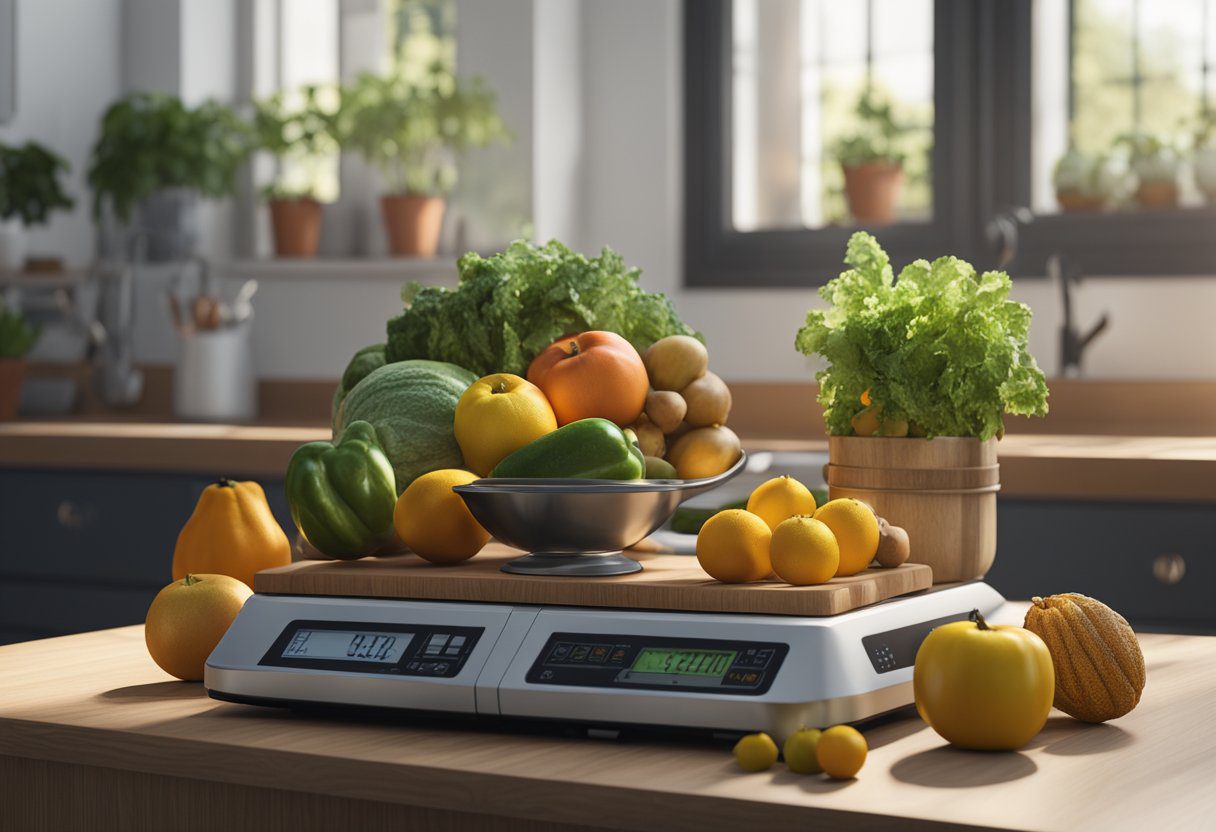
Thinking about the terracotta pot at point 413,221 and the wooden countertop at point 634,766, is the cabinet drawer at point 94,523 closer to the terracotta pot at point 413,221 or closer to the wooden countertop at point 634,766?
the terracotta pot at point 413,221

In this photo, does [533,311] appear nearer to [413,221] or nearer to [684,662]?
[684,662]

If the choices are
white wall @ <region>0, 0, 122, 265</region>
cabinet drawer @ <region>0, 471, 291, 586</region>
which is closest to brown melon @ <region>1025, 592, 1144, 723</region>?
cabinet drawer @ <region>0, 471, 291, 586</region>

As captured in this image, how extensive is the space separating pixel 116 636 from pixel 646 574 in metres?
0.54

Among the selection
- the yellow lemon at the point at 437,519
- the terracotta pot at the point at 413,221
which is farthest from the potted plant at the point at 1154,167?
the yellow lemon at the point at 437,519

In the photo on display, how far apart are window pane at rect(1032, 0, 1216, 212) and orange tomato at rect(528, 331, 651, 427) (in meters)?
2.18

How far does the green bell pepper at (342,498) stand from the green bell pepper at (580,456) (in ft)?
0.31

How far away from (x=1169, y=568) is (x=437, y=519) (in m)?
1.54

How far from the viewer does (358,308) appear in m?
3.67

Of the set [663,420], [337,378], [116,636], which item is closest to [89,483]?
[337,378]

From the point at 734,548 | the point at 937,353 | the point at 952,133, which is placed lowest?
the point at 734,548

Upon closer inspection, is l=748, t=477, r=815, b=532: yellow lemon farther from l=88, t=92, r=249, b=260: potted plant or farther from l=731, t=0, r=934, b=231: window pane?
l=88, t=92, r=249, b=260: potted plant

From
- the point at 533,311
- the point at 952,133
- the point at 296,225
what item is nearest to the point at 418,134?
the point at 296,225

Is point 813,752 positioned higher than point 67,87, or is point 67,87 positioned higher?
point 67,87

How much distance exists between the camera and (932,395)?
110cm
